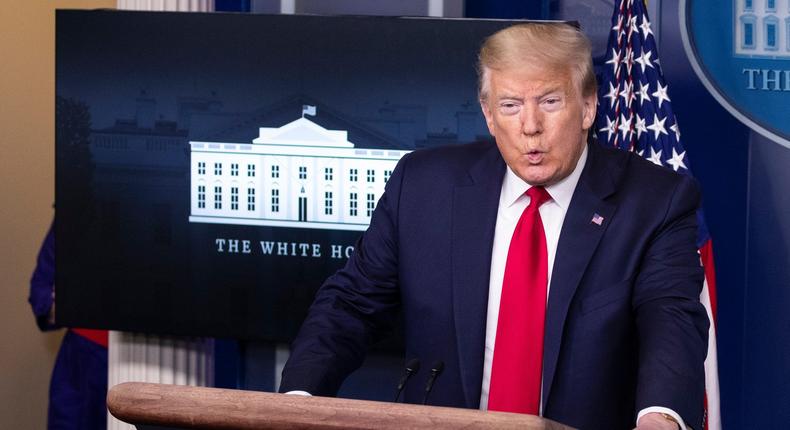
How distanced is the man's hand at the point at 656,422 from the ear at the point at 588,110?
663 millimetres

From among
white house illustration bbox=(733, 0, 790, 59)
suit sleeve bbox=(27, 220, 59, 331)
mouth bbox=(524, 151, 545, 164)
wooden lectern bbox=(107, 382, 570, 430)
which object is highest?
white house illustration bbox=(733, 0, 790, 59)

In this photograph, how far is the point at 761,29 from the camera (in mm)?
3744

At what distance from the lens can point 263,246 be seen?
374cm

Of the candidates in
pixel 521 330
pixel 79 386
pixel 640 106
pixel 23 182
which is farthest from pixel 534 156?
pixel 23 182

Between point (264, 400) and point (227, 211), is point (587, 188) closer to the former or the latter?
point (264, 400)

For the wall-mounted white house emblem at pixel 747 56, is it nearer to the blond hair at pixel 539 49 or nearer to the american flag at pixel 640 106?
the american flag at pixel 640 106

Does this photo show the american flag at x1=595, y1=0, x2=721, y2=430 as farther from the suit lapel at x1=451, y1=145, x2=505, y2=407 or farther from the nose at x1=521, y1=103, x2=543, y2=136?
the nose at x1=521, y1=103, x2=543, y2=136

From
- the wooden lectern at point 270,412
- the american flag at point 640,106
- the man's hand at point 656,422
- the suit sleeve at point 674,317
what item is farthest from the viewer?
the american flag at point 640,106

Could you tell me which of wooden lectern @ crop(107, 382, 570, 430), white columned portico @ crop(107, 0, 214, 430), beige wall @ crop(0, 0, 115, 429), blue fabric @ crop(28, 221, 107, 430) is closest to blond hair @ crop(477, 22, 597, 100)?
wooden lectern @ crop(107, 382, 570, 430)

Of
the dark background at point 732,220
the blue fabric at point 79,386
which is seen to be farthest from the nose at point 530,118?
the blue fabric at point 79,386

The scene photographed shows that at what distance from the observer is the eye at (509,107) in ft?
7.57

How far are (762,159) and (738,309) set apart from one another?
49cm

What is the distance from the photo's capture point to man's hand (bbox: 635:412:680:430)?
189cm

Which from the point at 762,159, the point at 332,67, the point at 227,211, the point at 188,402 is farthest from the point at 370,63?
the point at 188,402
